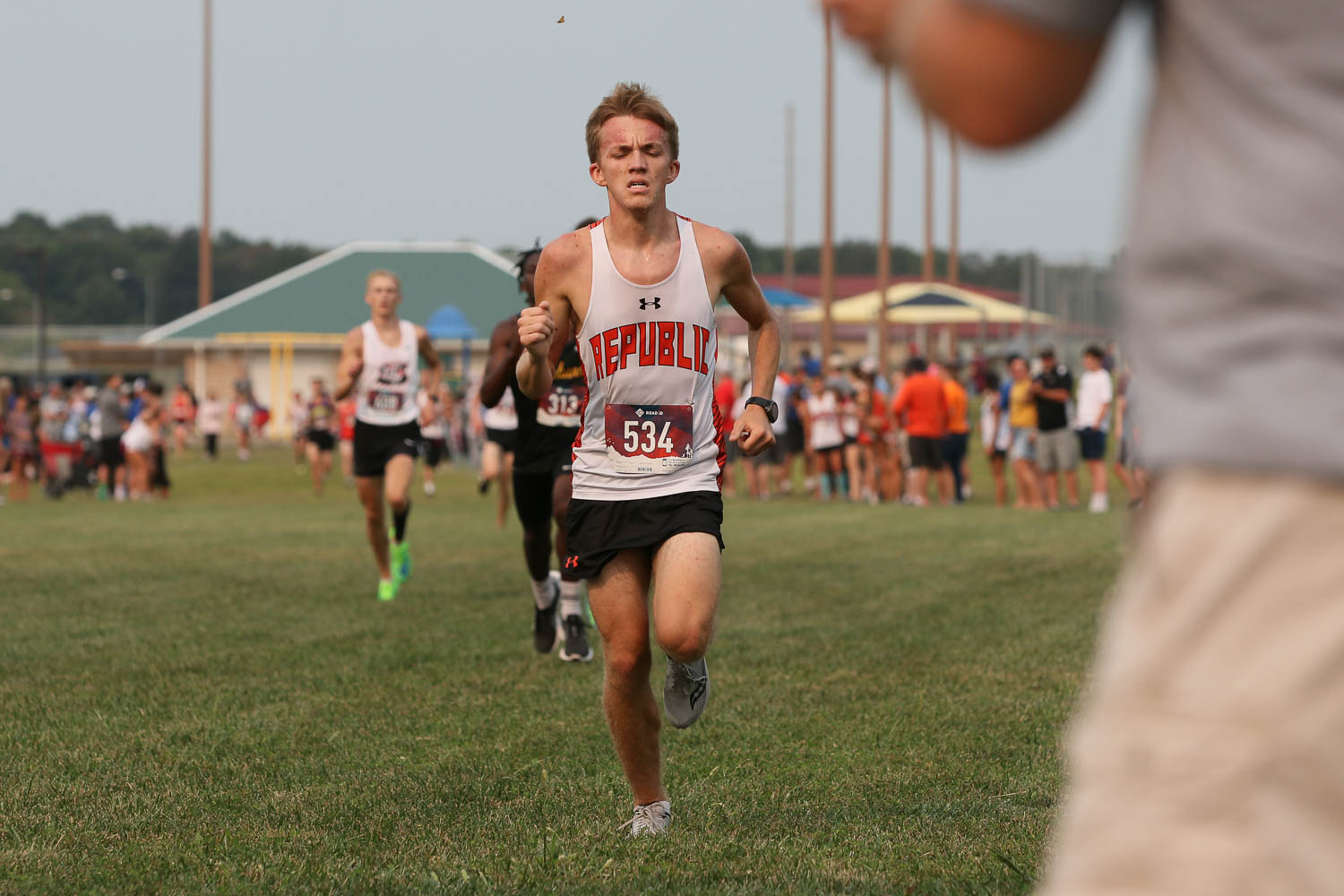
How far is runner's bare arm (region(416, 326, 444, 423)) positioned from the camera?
13.1 m

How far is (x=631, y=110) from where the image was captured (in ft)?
18.5

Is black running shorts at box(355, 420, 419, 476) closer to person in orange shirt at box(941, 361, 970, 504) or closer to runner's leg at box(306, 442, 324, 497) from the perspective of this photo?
person in orange shirt at box(941, 361, 970, 504)

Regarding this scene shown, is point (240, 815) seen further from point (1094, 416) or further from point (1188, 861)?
point (1094, 416)

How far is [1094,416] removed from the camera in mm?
23109

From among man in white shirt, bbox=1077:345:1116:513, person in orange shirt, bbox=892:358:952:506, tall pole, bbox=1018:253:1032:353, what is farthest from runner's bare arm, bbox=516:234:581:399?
tall pole, bbox=1018:253:1032:353

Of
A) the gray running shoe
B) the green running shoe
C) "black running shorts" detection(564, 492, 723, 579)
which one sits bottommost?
the green running shoe

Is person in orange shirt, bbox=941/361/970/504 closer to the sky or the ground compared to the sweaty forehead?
closer to the ground

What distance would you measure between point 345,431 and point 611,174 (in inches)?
1030

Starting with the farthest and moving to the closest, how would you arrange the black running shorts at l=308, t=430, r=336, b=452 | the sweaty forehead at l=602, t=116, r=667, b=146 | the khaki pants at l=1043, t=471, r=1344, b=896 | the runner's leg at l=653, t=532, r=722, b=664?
the black running shorts at l=308, t=430, r=336, b=452 < the sweaty forehead at l=602, t=116, r=667, b=146 < the runner's leg at l=653, t=532, r=722, b=664 < the khaki pants at l=1043, t=471, r=1344, b=896

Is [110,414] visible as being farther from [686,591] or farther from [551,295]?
[686,591]

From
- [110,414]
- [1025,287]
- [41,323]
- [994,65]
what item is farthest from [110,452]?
[41,323]

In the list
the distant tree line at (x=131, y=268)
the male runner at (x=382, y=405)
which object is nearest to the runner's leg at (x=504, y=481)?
the male runner at (x=382, y=405)

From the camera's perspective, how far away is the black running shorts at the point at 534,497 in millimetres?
10086

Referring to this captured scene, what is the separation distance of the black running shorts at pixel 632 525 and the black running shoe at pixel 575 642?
4.38m
